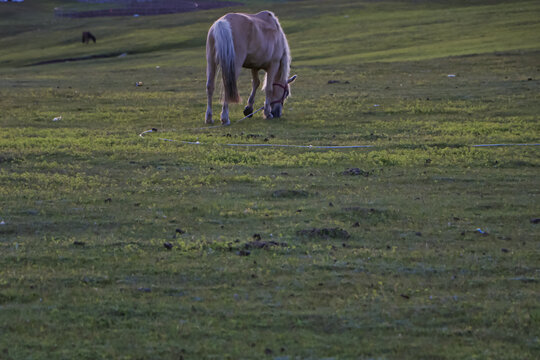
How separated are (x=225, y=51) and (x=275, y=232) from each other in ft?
25.4

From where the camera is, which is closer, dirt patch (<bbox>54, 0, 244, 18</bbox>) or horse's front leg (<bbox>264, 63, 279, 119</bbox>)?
horse's front leg (<bbox>264, 63, 279, 119</bbox>)

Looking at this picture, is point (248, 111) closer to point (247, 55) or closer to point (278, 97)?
point (278, 97)

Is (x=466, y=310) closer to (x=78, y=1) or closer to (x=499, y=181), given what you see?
(x=499, y=181)

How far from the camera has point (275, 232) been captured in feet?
22.9

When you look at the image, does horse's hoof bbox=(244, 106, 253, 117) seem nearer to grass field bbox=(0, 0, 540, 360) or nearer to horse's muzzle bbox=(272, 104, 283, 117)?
grass field bbox=(0, 0, 540, 360)

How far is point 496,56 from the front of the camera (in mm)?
28531

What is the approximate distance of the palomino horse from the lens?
1419cm

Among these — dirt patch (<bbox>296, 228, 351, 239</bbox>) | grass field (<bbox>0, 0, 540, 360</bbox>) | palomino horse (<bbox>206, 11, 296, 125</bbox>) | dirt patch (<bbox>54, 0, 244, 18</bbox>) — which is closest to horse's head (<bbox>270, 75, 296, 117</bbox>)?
palomino horse (<bbox>206, 11, 296, 125</bbox>)

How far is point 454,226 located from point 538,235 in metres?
0.78

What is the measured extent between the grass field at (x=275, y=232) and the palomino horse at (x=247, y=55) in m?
0.77

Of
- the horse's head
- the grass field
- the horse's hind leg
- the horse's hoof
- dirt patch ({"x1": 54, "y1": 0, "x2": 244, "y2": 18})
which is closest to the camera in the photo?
the grass field

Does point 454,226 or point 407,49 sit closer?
point 454,226

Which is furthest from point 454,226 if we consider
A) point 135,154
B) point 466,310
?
point 135,154

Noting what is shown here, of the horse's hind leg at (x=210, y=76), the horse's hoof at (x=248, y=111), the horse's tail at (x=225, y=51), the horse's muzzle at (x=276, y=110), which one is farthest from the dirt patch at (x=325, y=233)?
the horse's muzzle at (x=276, y=110)
